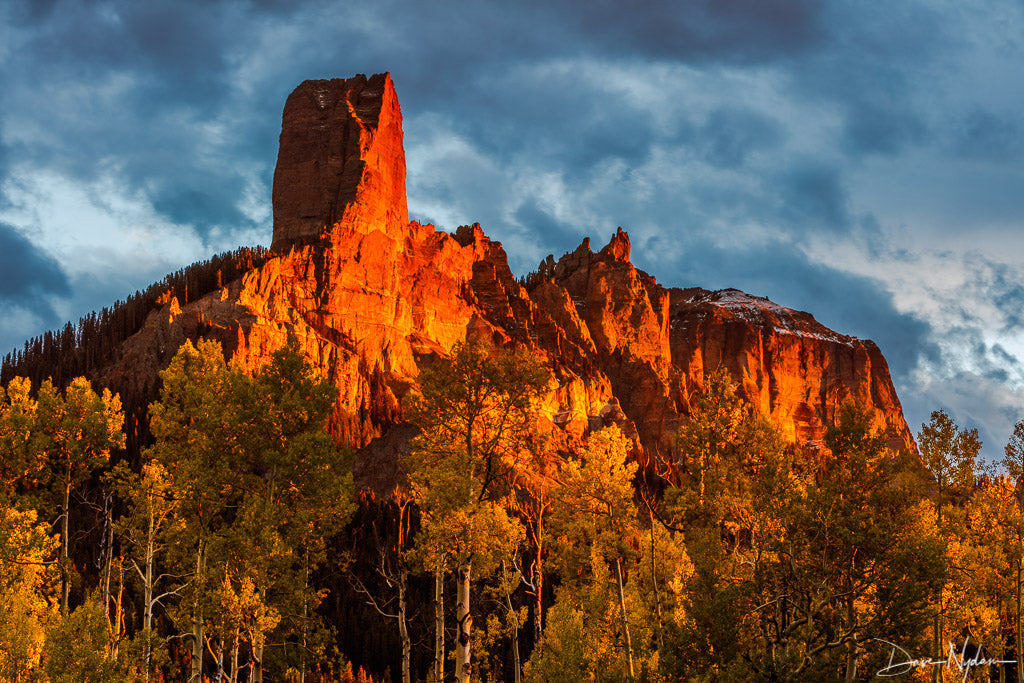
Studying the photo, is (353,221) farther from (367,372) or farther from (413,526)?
(413,526)

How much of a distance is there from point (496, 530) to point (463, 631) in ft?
9.26

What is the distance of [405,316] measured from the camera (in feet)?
413

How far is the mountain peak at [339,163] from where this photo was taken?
124 metres

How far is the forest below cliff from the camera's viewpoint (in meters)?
21.4

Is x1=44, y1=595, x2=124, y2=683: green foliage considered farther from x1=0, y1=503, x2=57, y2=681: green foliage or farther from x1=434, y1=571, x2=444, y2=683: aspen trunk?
x1=434, y1=571, x2=444, y2=683: aspen trunk

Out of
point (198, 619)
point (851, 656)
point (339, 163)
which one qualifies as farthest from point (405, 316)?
point (851, 656)

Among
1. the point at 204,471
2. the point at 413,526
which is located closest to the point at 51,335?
the point at 413,526

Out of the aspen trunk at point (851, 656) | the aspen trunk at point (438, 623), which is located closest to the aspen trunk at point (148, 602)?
the aspen trunk at point (438, 623)

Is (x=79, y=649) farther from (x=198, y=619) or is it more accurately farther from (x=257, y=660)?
(x=257, y=660)

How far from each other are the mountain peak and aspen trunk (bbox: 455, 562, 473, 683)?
101m

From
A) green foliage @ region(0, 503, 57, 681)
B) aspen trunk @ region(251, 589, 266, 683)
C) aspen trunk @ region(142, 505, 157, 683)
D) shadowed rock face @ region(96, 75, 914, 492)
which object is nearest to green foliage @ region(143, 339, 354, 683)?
aspen trunk @ region(251, 589, 266, 683)

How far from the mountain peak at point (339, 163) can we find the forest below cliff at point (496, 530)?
9267cm

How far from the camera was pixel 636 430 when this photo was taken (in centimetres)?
15288

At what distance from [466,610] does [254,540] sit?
6.26m
